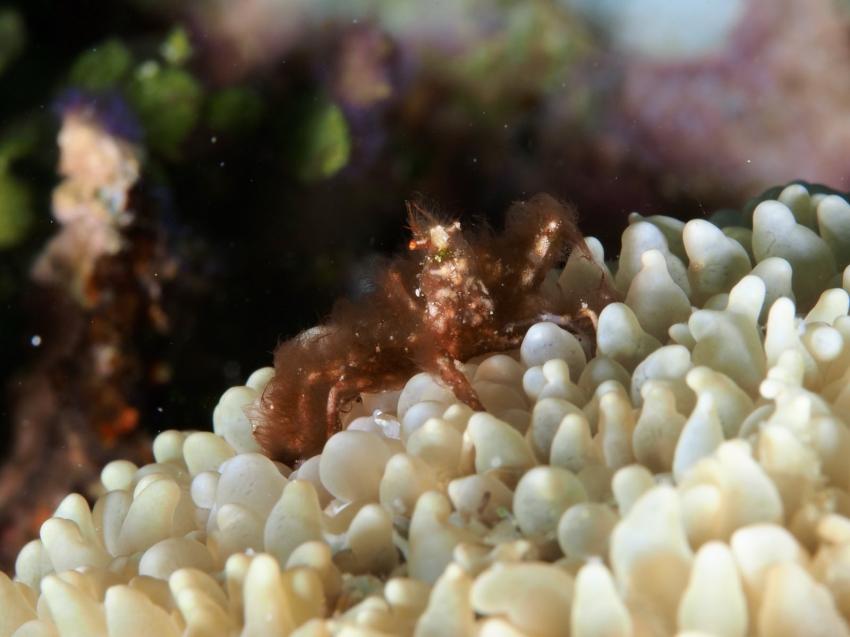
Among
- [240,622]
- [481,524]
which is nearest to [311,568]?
[240,622]

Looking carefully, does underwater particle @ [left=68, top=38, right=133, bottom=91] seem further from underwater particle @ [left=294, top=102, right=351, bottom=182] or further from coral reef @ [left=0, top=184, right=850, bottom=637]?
coral reef @ [left=0, top=184, right=850, bottom=637]

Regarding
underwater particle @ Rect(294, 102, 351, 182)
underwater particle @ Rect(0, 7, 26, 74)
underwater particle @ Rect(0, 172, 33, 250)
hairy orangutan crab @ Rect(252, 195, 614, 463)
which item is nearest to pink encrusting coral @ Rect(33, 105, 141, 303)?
underwater particle @ Rect(0, 172, 33, 250)

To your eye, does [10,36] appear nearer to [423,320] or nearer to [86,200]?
[86,200]

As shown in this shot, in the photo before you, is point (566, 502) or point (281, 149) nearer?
point (566, 502)

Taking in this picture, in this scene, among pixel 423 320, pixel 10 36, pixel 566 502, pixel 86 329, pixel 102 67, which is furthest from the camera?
pixel 86 329

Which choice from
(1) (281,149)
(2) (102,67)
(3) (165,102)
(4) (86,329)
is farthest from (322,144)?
(4) (86,329)

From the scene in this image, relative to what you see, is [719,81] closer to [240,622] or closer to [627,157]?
[627,157]
